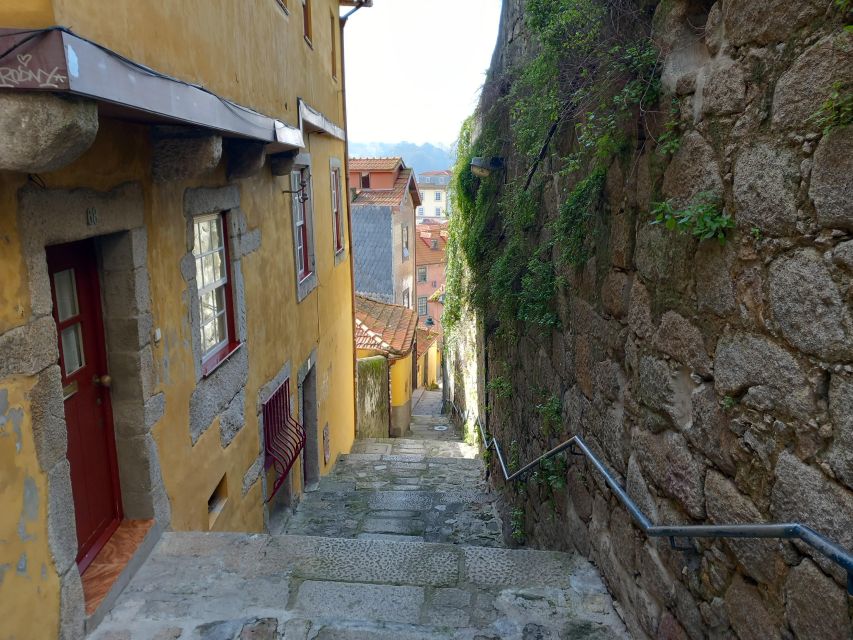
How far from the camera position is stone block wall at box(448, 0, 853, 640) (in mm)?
1628

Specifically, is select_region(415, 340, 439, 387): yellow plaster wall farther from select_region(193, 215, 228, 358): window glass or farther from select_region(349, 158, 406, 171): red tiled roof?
select_region(193, 215, 228, 358): window glass

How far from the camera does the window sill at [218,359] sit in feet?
13.8

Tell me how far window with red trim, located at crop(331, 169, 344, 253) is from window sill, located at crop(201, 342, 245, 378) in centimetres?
502

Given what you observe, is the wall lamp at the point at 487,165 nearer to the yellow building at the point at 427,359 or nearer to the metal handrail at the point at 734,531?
the metal handrail at the point at 734,531

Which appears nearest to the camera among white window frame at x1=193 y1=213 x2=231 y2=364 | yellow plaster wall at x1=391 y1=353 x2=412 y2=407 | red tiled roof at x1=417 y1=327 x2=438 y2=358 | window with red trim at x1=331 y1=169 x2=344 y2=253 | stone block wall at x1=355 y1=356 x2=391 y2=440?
white window frame at x1=193 y1=213 x2=231 y2=364

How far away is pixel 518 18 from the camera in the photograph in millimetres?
5691

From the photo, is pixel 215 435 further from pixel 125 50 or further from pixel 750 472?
pixel 750 472

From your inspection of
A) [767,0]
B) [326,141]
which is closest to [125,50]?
[767,0]

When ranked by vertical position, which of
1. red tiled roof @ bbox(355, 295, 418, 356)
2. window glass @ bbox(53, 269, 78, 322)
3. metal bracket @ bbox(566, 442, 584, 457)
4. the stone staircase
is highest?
window glass @ bbox(53, 269, 78, 322)

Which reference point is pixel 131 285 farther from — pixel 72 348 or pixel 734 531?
pixel 734 531

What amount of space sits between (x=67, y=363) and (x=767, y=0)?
3035 mm

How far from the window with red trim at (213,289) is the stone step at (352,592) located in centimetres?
127

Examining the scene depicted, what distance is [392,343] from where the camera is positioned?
13.9m

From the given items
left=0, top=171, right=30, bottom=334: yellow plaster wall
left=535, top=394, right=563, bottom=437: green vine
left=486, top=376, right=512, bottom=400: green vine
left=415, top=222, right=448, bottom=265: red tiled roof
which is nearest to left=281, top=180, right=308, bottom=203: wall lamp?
left=486, top=376, right=512, bottom=400: green vine
